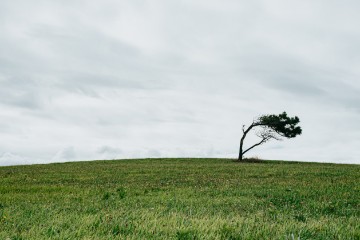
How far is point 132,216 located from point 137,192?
354 inches

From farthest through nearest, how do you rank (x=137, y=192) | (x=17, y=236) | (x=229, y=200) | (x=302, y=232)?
(x=137, y=192) < (x=229, y=200) < (x=302, y=232) < (x=17, y=236)

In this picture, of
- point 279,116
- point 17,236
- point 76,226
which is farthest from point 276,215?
point 279,116

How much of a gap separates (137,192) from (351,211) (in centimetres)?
927

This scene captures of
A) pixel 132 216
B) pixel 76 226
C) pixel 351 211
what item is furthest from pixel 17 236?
pixel 351 211

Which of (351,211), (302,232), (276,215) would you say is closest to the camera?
(302,232)

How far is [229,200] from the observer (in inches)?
569

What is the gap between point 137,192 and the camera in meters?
17.8

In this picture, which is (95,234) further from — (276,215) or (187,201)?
(187,201)

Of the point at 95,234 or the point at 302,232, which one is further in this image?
the point at 302,232

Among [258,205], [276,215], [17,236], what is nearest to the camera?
[17,236]

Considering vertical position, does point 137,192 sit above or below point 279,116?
below

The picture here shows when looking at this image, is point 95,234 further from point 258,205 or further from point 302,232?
point 258,205

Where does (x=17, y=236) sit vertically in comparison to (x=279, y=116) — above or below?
below

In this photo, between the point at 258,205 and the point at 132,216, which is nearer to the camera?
the point at 132,216
